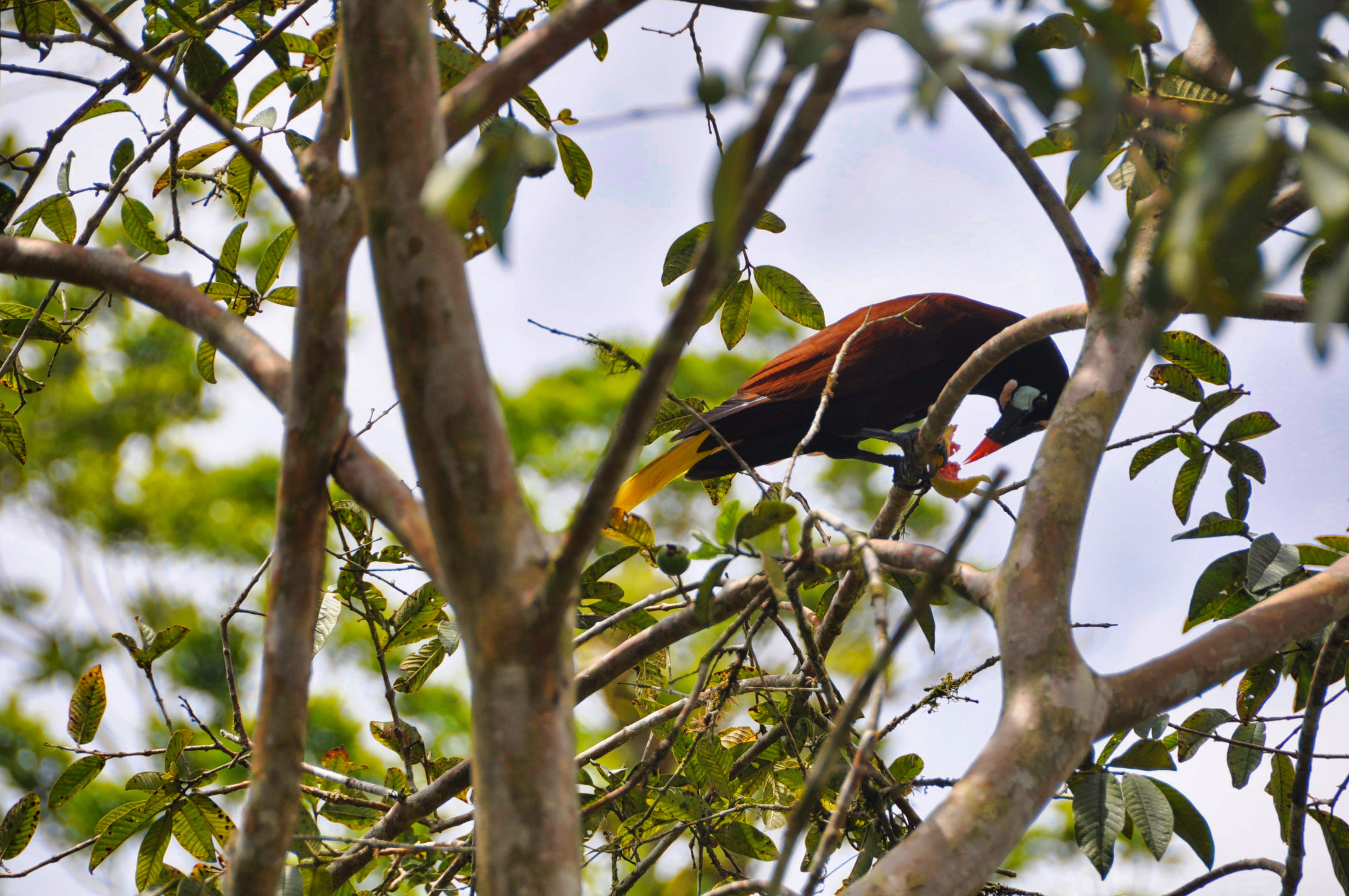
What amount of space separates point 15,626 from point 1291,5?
36.1 feet

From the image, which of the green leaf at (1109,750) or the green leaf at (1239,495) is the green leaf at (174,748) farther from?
the green leaf at (1239,495)

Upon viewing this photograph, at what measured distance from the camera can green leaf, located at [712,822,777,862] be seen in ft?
5.12

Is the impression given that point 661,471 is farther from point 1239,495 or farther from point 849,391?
point 1239,495

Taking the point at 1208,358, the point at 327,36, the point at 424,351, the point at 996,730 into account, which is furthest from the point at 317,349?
the point at 1208,358

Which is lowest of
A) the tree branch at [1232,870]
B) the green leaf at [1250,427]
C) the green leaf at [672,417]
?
the tree branch at [1232,870]

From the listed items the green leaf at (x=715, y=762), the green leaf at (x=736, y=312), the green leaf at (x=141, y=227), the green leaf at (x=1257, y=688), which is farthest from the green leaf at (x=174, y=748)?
the green leaf at (x=1257, y=688)

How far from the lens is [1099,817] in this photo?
1.24m

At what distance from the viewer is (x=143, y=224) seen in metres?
1.79

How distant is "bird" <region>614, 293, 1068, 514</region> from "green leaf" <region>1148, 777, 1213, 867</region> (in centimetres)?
108

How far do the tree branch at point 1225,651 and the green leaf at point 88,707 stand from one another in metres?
1.47

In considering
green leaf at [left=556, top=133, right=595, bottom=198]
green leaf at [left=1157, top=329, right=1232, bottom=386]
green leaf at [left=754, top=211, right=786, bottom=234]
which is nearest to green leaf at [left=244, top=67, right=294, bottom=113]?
green leaf at [left=556, top=133, right=595, bottom=198]

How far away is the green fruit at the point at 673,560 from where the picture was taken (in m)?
1.06

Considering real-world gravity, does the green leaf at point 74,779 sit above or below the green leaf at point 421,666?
below

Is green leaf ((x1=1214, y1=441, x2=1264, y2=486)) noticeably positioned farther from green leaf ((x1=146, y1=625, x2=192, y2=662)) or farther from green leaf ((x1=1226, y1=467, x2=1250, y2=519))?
green leaf ((x1=146, y1=625, x2=192, y2=662))
